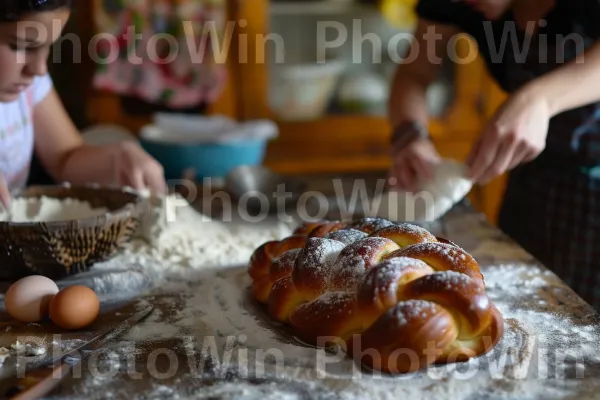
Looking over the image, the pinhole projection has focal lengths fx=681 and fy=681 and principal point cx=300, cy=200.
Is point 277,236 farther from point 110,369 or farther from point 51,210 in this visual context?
point 110,369

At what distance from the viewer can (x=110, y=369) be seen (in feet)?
2.61

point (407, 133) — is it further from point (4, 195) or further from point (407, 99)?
point (4, 195)

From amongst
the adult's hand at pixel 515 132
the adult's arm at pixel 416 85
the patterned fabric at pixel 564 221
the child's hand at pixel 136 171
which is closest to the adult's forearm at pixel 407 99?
the adult's arm at pixel 416 85

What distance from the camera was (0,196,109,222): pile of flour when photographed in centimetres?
120

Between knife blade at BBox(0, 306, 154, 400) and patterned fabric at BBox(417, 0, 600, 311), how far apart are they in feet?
3.26

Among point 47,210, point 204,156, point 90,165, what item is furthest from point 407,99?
point 47,210

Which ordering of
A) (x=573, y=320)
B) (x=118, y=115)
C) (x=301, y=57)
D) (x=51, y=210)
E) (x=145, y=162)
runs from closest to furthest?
(x=573, y=320) < (x=51, y=210) < (x=145, y=162) < (x=118, y=115) < (x=301, y=57)

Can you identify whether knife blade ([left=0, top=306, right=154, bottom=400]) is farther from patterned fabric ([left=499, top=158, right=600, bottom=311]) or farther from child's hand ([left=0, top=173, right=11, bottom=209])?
patterned fabric ([left=499, top=158, right=600, bottom=311])

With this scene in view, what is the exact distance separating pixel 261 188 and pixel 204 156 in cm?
47

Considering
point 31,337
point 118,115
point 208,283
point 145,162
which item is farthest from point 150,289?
point 118,115

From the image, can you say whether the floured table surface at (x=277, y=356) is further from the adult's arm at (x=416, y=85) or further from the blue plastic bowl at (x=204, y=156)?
the blue plastic bowl at (x=204, y=156)

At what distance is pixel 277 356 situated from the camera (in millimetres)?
823

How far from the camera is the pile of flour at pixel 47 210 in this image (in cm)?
120

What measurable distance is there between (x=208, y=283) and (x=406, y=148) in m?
0.60
